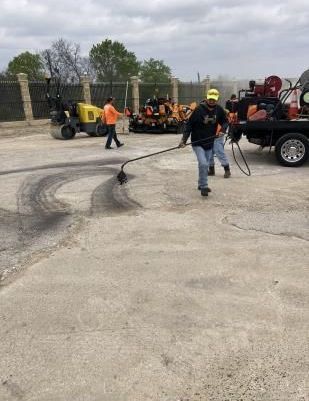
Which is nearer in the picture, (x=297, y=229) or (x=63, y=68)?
(x=297, y=229)

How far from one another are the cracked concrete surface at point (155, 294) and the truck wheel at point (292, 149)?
191 centimetres

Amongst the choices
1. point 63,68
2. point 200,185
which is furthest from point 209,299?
point 63,68

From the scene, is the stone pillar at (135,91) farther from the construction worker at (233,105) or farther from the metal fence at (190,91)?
→ the construction worker at (233,105)

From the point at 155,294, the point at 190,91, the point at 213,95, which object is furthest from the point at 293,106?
the point at 190,91

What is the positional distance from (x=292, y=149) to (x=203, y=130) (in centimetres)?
325

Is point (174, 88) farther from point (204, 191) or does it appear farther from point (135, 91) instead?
point (204, 191)

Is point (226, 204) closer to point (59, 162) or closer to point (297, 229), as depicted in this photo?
point (297, 229)

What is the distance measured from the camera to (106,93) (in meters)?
26.7

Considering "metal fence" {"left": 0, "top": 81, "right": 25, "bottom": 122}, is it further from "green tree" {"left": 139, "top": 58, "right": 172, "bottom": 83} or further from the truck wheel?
"green tree" {"left": 139, "top": 58, "right": 172, "bottom": 83}

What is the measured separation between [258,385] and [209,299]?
118 cm

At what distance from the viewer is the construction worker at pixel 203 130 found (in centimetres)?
746

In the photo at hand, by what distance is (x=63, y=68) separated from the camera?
1770 inches

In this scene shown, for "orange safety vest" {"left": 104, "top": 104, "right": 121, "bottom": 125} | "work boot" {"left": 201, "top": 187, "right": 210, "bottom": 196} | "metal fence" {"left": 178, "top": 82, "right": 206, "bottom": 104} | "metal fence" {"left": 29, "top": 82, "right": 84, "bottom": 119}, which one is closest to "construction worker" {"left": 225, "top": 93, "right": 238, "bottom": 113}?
"orange safety vest" {"left": 104, "top": 104, "right": 121, "bottom": 125}

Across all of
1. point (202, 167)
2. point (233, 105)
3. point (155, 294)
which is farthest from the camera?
point (233, 105)
